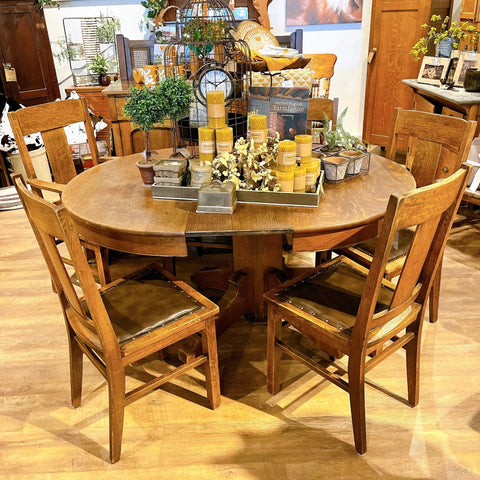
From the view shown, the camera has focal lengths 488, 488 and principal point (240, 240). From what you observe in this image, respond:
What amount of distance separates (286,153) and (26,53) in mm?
4968

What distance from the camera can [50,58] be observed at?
568 centimetres

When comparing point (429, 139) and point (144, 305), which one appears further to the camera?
point (429, 139)

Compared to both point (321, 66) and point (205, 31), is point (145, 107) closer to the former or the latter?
point (205, 31)

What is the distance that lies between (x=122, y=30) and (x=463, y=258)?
4.39 m

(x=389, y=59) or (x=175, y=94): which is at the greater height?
(x=175, y=94)

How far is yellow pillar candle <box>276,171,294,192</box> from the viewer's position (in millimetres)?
1729

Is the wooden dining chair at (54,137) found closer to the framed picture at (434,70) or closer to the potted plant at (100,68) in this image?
the framed picture at (434,70)

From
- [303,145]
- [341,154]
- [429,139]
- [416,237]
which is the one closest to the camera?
[416,237]

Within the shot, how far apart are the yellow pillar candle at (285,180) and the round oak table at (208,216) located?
8 cm

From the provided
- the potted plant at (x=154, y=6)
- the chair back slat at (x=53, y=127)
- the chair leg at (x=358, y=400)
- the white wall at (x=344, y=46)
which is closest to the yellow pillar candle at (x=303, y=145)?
the chair leg at (x=358, y=400)

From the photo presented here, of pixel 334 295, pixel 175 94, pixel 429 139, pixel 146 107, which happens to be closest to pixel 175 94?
pixel 175 94

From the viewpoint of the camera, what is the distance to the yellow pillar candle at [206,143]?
186 centimetres

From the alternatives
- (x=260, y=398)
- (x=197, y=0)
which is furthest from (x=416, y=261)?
(x=197, y=0)

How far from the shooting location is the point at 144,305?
5.69ft
